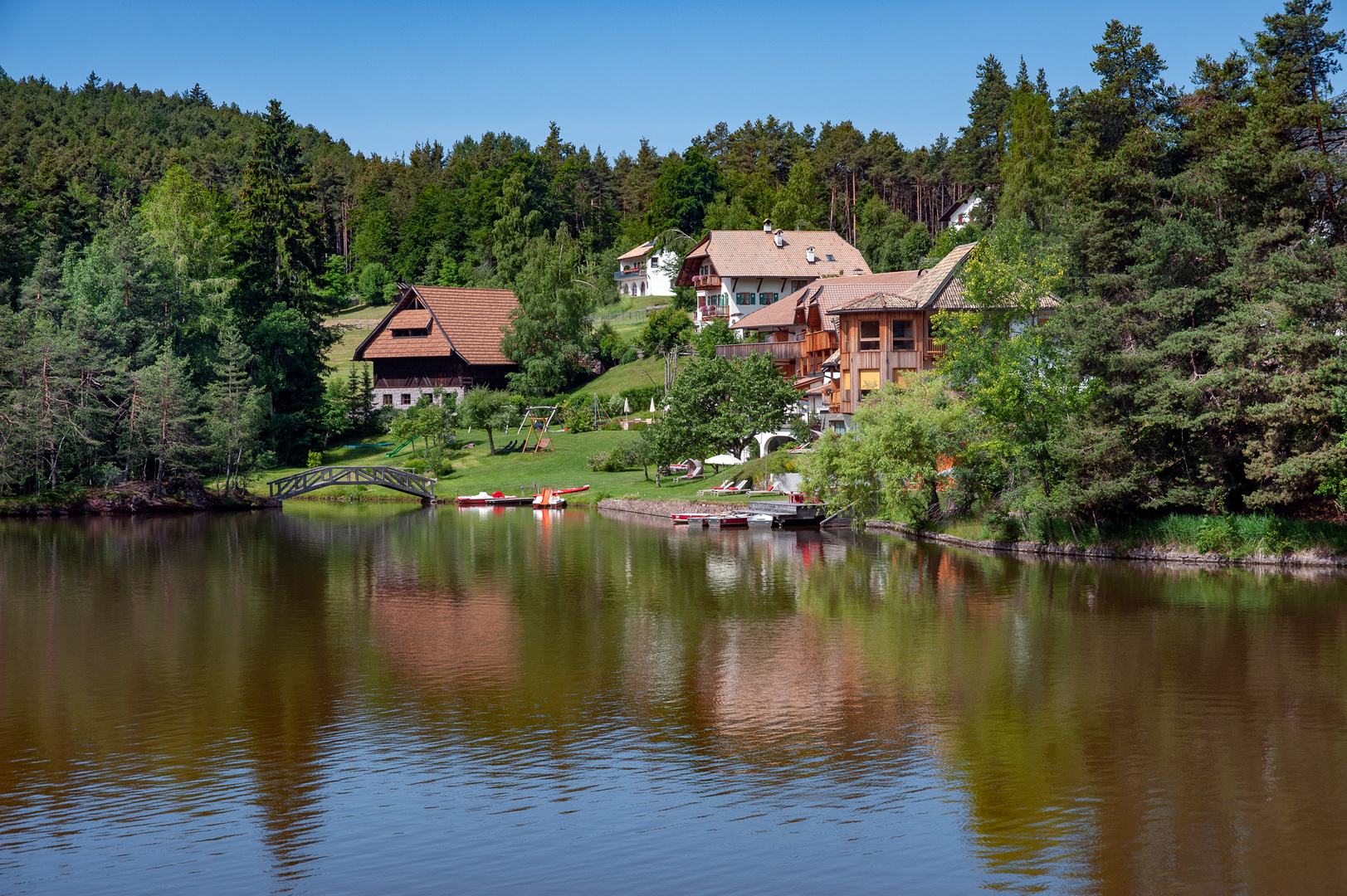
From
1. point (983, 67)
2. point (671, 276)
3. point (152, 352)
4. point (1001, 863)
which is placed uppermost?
point (983, 67)

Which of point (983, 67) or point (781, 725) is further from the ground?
point (983, 67)

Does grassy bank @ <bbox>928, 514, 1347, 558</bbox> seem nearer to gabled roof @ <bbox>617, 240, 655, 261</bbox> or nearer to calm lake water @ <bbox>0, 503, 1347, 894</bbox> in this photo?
calm lake water @ <bbox>0, 503, 1347, 894</bbox>

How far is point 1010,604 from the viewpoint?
108ft

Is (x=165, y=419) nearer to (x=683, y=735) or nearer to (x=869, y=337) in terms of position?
(x=869, y=337)

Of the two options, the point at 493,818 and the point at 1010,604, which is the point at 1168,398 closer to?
the point at 1010,604

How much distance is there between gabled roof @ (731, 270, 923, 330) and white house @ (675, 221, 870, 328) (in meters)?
9.94

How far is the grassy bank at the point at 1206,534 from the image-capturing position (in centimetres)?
3719

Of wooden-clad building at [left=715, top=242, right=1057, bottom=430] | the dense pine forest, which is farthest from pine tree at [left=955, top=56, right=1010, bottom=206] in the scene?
wooden-clad building at [left=715, top=242, right=1057, bottom=430]

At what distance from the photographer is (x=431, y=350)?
9656 cm

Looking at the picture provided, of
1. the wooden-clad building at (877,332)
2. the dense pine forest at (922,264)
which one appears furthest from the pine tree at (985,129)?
the wooden-clad building at (877,332)

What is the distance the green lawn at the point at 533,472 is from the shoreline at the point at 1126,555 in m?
19.8

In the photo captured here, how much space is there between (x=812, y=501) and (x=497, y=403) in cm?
3459

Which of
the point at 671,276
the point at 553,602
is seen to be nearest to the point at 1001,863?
the point at 553,602

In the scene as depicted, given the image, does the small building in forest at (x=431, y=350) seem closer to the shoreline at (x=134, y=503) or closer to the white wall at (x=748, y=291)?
the white wall at (x=748, y=291)
